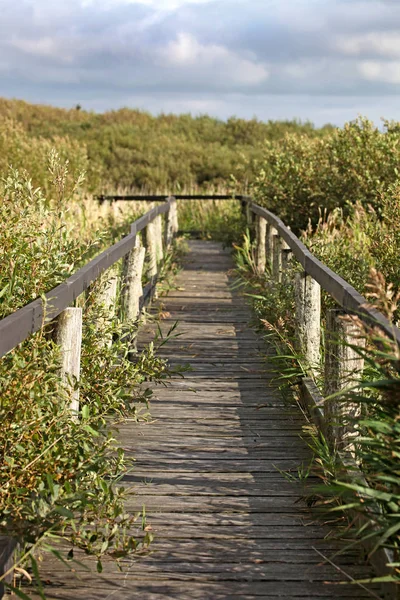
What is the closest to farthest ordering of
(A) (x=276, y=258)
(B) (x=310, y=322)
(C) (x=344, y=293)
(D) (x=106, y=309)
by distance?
1. (C) (x=344, y=293)
2. (D) (x=106, y=309)
3. (B) (x=310, y=322)
4. (A) (x=276, y=258)

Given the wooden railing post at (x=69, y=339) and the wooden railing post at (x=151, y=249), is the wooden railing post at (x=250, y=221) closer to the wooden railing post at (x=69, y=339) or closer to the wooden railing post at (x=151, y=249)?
the wooden railing post at (x=151, y=249)

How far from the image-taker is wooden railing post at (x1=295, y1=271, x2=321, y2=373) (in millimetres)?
5859

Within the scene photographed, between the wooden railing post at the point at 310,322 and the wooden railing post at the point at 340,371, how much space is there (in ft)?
4.51

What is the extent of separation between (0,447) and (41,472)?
0.69ft

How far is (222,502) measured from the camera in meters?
4.00

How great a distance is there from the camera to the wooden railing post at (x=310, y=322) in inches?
231

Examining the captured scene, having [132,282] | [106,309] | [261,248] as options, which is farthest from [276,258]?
[106,309]

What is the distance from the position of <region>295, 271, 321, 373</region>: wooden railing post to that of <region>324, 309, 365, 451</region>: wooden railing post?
1375mm

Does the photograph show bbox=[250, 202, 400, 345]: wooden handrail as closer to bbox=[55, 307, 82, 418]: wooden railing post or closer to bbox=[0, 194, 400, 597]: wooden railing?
bbox=[0, 194, 400, 597]: wooden railing

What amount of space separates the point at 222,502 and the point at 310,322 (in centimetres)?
218

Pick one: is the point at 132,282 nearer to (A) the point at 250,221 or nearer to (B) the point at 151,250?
(B) the point at 151,250

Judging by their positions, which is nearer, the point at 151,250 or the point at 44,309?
the point at 44,309

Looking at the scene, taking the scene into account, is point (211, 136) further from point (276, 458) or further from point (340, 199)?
point (276, 458)

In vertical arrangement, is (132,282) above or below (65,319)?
below
